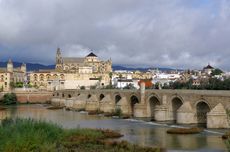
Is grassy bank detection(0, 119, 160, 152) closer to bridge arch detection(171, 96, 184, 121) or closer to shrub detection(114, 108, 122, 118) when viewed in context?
bridge arch detection(171, 96, 184, 121)

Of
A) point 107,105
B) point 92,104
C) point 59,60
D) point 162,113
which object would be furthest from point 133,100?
point 59,60

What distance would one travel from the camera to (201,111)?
4775 cm

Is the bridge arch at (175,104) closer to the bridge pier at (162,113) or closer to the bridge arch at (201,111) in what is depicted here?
the bridge pier at (162,113)

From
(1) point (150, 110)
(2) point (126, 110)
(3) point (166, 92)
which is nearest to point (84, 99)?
(2) point (126, 110)

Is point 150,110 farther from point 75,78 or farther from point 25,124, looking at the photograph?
point 75,78

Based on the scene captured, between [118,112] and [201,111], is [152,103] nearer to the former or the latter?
[118,112]

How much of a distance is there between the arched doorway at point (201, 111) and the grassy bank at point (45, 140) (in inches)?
612

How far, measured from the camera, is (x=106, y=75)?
14788 centimetres

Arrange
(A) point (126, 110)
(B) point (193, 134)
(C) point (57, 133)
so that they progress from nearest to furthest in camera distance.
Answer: (C) point (57, 133), (B) point (193, 134), (A) point (126, 110)

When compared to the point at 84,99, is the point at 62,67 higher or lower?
higher

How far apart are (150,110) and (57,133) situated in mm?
31103

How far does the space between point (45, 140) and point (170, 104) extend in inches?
1111

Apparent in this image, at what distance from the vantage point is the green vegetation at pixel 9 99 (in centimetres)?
9942

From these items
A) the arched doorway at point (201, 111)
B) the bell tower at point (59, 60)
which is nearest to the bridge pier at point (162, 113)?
the arched doorway at point (201, 111)
